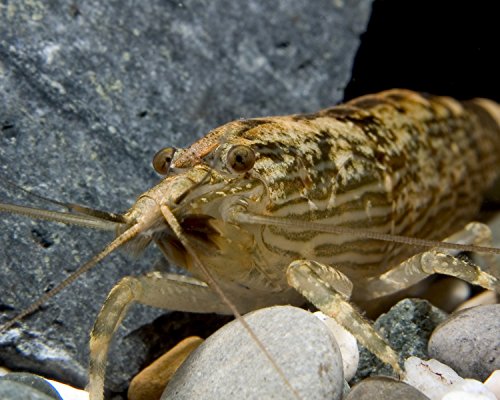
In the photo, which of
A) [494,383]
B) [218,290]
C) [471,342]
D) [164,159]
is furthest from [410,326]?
[164,159]

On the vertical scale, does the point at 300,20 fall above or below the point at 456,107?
above

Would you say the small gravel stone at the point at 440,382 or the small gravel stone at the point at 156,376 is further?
the small gravel stone at the point at 156,376

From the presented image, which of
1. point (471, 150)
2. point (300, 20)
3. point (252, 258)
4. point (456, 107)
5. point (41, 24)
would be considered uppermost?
point (41, 24)

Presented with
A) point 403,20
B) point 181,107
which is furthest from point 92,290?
point 403,20

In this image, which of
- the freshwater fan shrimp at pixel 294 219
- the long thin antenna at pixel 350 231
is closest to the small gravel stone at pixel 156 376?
the freshwater fan shrimp at pixel 294 219

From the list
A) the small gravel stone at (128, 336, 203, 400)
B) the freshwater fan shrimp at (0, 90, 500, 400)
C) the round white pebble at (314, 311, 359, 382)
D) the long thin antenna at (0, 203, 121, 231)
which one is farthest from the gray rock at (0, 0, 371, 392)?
the round white pebble at (314, 311, 359, 382)

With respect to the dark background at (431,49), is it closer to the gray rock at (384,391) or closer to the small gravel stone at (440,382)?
the small gravel stone at (440,382)

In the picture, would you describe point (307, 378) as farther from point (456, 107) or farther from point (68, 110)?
point (456, 107)
